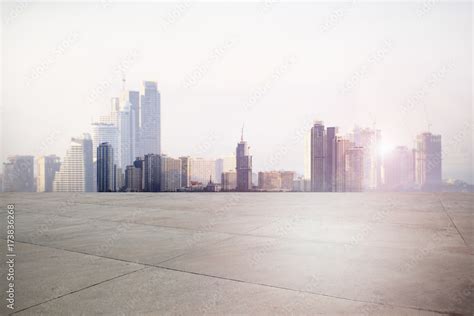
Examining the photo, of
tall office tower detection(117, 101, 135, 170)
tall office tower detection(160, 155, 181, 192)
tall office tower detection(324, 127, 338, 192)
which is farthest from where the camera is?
tall office tower detection(117, 101, 135, 170)

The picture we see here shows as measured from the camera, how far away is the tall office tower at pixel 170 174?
18.0m

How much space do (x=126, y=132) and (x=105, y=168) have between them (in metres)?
64.0

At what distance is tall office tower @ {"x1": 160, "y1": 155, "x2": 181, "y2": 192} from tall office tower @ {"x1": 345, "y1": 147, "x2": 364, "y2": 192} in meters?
9.61

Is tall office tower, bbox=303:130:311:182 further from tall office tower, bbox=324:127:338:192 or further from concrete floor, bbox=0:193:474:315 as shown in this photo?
concrete floor, bbox=0:193:474:315

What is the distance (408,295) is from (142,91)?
357 ft

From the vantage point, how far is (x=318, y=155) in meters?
24.0

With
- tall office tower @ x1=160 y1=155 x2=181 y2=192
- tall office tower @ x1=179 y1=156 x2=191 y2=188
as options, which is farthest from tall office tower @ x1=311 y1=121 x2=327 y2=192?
tall office tower @ x1=160 y1=155 x2=181 y2=192

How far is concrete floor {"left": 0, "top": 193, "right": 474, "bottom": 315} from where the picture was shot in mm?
2318

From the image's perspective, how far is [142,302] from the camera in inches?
93.1

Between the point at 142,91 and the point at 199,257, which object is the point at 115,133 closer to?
the point at 142,91

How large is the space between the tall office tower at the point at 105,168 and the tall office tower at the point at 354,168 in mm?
14608

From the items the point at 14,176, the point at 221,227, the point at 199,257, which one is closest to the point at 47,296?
the point at 199,257

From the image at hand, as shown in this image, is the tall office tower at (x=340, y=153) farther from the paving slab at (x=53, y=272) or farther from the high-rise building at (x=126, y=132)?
the high-rise building at (x=126, y=132)

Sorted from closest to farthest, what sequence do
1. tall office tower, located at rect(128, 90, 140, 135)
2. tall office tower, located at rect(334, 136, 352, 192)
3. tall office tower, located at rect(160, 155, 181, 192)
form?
1. tall office tower, located at rect(160, 155, 181, 192)
2. tall office tower, located at rect(334, 136, 352, 192)
3. tall office tower, located at rect(128, 90, 140, 135)
